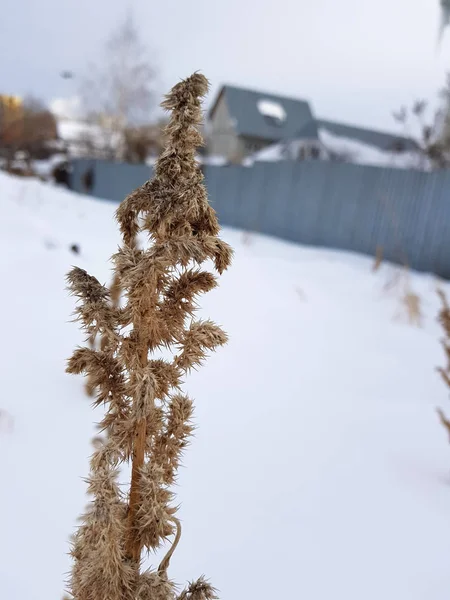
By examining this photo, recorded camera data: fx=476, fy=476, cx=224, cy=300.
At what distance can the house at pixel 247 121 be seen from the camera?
22.1 m

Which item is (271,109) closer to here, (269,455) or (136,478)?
(269,455)

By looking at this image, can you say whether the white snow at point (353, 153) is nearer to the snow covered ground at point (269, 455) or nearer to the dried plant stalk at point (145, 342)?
the snow covered ground at point (269, 455)

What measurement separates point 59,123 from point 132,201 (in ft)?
103

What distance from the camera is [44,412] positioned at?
1927 millimetres

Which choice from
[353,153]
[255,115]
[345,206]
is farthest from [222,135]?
[345,206]

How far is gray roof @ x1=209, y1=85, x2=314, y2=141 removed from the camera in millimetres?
22094

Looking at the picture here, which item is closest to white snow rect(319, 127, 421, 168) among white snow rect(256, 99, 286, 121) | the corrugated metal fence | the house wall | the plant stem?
the corrugated metal fence

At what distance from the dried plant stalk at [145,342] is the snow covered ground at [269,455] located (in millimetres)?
663

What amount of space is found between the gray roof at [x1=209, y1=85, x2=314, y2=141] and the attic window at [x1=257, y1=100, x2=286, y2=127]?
0.10 meters

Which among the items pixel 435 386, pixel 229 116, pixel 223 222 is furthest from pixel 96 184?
pixel 435 386

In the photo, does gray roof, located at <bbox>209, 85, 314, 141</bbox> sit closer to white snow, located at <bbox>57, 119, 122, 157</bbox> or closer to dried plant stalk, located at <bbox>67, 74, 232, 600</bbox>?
white snow, located at <bbox>57, 119, 122, 157</bbox>

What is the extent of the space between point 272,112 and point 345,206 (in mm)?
17753

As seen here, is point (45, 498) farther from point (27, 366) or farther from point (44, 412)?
point (27, 366)

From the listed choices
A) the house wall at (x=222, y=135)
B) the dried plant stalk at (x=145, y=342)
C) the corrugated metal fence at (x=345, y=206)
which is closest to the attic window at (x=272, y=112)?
the house wall at (x=222, y=135)
